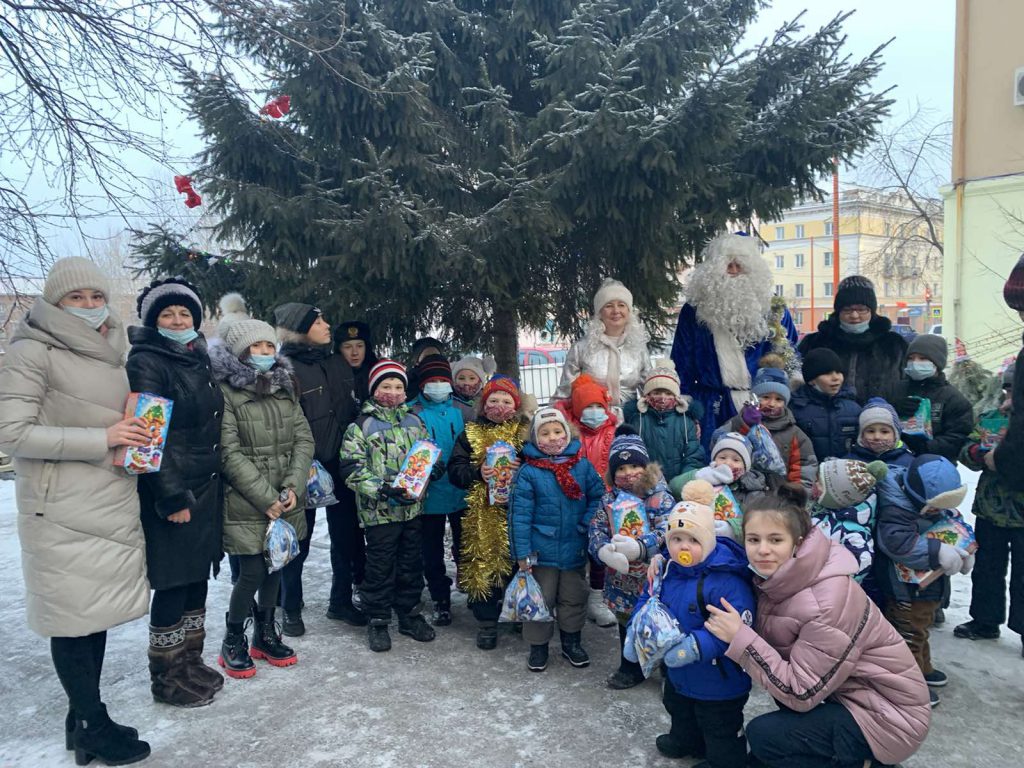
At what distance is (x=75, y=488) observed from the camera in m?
3.24

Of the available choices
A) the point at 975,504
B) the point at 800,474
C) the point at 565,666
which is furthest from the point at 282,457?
the point at 975,504

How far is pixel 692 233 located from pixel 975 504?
284 centimetres

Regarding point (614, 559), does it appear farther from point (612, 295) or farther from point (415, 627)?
point (612, 295)

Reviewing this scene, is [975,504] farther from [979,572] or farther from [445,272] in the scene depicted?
[445,272]

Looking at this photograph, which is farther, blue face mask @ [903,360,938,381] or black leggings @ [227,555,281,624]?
blue face mask @ [903,360,938,381]

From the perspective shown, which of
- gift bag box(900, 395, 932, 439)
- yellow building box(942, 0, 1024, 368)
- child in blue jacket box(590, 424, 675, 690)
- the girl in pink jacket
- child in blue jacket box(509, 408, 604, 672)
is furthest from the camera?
yellow building box(942, 0, 1024, 368)

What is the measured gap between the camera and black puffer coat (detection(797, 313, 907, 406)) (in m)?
4.68

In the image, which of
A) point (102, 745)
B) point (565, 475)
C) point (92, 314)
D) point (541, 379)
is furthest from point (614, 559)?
point (541, 379)

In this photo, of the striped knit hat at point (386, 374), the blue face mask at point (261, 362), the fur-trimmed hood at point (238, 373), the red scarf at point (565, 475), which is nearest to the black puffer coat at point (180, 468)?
the fur-trimmed hood at point (238, 373)

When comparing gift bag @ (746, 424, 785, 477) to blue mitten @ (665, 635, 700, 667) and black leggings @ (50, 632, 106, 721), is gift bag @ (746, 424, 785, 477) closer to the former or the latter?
blue mitten @ (665, 635, 700, 667)

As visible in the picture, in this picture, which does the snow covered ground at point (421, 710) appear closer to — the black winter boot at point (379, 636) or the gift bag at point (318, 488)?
the black winter boot at point (379, 636)

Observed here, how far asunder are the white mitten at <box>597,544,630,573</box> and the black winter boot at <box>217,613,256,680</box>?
208 cm

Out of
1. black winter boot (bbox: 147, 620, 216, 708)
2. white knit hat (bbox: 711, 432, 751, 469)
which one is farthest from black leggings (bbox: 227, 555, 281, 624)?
white knit hat (bbox: 711, 432, 751, 469)

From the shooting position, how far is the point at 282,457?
4.21 metres
